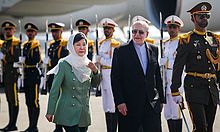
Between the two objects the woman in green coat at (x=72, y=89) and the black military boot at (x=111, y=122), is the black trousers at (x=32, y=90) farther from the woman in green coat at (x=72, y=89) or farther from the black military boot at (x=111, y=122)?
the woman in green coat at (x=72, y=89)

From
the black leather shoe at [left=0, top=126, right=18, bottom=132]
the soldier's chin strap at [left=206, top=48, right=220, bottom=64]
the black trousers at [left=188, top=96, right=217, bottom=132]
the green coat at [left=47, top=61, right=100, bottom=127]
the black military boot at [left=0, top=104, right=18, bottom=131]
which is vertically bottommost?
the black leather shoe at [left=0, top=126, right=18, bottom=132]

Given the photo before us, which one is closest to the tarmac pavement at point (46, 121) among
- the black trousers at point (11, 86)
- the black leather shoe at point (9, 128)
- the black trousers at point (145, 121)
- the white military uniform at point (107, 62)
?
the black leather shoe at point (9, 128)

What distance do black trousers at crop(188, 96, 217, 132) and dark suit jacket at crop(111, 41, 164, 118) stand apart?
1.51 feet

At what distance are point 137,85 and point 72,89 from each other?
60 cm

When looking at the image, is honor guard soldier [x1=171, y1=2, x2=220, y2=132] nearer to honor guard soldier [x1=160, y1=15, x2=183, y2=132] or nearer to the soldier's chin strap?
the soldier's chin strap

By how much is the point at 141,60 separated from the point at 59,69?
76 centimetres

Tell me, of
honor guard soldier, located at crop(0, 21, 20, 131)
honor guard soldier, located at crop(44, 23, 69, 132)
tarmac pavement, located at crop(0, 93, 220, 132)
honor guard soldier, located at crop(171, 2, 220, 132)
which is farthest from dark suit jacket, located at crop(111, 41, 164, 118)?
honor guard soldier, located at crop(0, 21, 20, 131)

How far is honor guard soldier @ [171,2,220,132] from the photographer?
18.1 ft

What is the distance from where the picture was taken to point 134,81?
16.7ft

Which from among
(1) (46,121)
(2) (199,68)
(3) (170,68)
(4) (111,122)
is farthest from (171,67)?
(1) (46,121)

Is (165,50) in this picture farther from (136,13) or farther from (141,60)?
(136,13)

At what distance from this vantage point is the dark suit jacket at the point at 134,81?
16.7 feet

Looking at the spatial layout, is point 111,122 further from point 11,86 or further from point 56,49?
point 11,86

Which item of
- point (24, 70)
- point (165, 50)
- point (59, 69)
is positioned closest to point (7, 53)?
point (24, 70)
